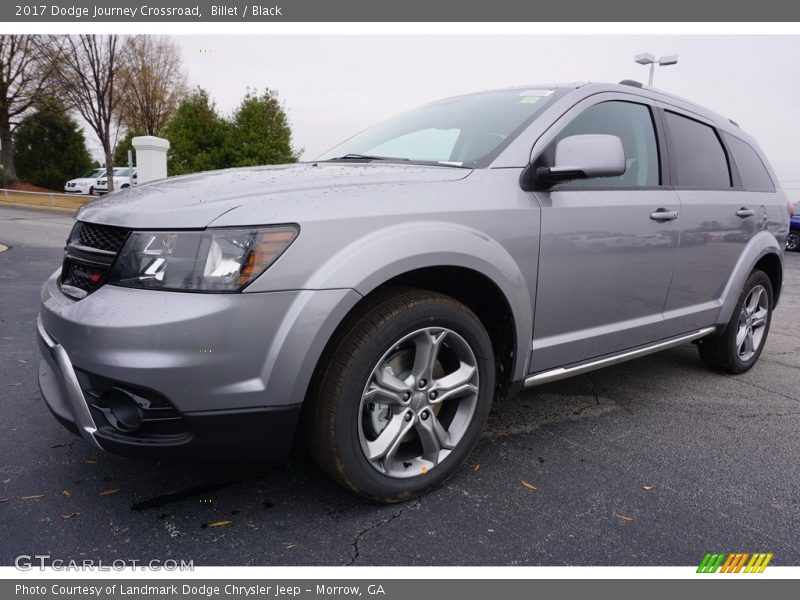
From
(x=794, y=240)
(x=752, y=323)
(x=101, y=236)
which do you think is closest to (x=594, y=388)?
(x=752, y=323)

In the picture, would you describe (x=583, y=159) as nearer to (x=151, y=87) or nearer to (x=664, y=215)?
(x=664, y=215)

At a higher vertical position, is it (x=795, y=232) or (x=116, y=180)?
(x=116, y=180)

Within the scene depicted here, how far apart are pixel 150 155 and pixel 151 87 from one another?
2501 cm

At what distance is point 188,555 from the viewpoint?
1.92m

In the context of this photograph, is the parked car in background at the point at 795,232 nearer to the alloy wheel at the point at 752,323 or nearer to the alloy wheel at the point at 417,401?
the alloy wheel at the point at 752,323

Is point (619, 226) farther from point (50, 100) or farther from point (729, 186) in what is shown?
point (50, 100)

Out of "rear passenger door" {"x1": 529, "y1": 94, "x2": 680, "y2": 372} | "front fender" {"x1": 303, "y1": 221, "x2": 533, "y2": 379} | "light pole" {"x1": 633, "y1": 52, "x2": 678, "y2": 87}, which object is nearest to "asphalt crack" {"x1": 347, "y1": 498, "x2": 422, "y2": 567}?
"front fender" {"x1": 303, "y1": 221, "x2": 533, "y2": 379}

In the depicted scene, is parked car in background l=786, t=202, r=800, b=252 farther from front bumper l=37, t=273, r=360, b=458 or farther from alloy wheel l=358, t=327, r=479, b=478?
front bumper l=37, t=273, r=360, b=458

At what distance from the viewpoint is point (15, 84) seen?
2872 cm

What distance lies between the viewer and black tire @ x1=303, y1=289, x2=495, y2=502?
199cm

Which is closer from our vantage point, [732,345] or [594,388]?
[594,388]

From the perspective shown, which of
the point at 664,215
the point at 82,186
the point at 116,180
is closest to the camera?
the point at 664,215

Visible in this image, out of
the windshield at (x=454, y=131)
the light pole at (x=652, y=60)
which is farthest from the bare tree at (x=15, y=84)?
the windshield at (x=454, y=131)

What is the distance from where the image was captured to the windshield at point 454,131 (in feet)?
8.75
